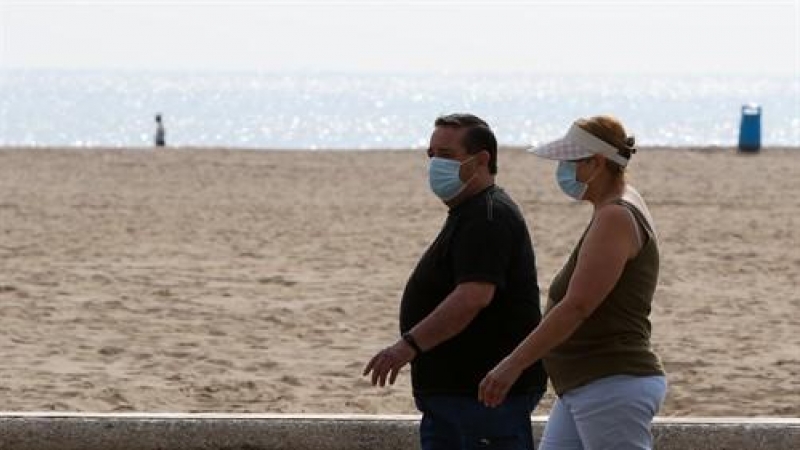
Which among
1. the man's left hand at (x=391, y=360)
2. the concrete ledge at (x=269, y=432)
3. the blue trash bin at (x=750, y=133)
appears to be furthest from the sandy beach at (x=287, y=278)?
the man's left hand at (x=391, y=360)

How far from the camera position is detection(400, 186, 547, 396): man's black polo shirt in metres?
5.17

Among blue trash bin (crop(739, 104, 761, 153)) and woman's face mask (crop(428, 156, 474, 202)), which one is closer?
woman's face mask (crop(428, 156, 474, 202))

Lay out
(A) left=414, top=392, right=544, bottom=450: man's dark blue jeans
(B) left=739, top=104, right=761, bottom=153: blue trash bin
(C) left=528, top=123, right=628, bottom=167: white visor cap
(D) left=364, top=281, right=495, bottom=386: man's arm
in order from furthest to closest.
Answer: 1. (B) left=739, top=104, right=761, bottom=153: blue trash bin
2. (A) left=414, top=392, right=544, bottom=450: man's dark blue jeans
3. (D) left=364, top=281, right=495, bottom=386: man's arm
4. (C) left=528, top=123, right=628, bottom=167: white visor cap

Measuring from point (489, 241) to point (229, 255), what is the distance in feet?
36.2

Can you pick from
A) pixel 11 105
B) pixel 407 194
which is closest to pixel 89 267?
pixel 407 194

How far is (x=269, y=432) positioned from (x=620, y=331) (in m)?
2.46

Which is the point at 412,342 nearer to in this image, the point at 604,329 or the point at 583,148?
the point at 604,329

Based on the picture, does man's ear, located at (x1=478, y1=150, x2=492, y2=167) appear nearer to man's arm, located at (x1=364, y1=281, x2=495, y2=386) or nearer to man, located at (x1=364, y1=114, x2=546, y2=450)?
man, located at (x1=364, y1=114, x2=546, y2=450)

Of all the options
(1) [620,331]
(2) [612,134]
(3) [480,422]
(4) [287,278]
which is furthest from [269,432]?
(4) [287,278]

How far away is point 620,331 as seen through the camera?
4961 mm

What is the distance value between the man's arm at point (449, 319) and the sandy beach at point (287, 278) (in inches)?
150

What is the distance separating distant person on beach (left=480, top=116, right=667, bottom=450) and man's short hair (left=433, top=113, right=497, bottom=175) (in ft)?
0.81

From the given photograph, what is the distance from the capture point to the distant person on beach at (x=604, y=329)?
16.0ft

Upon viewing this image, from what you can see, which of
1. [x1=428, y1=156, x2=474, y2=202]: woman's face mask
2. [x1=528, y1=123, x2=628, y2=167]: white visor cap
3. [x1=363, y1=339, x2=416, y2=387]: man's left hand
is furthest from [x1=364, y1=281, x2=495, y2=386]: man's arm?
[x1=528, y1=123, x2=628, y2=167]: white visor cap
